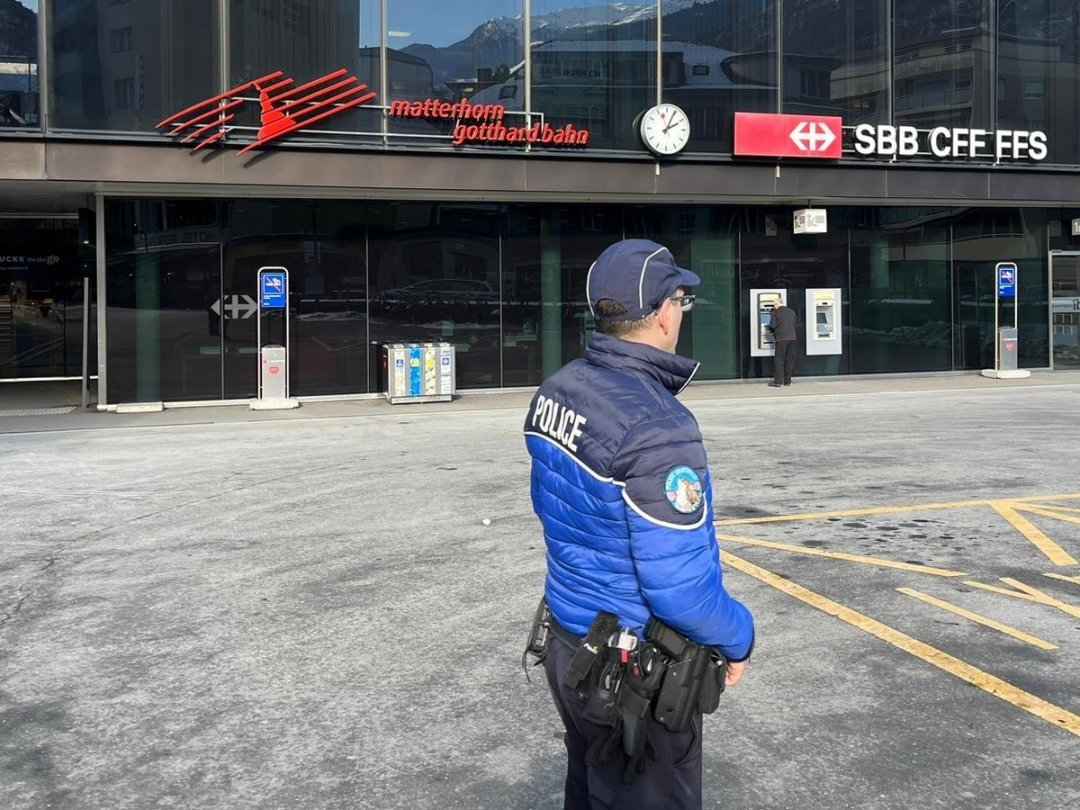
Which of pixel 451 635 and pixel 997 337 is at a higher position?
pixel 997 337

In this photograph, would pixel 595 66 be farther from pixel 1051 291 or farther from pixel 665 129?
pixel 1051 291

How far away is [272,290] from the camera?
60.5 ft

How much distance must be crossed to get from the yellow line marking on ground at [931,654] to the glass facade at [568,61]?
42.5 ft

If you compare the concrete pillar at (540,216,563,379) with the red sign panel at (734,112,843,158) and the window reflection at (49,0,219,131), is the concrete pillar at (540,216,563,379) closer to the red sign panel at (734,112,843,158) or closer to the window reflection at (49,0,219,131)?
the red sign panel at (734,112,843,158)

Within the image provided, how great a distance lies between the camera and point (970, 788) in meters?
3.94

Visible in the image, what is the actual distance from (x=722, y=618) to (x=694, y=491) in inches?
13.4

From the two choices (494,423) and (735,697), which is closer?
(735,697)

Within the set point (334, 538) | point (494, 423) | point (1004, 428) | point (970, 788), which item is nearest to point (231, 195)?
point (494, 423)

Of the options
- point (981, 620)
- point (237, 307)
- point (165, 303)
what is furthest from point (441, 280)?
point (981, 620)

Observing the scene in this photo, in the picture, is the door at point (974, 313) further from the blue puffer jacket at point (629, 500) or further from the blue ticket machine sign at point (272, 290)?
the blue puffer jacket at point (629, 500)

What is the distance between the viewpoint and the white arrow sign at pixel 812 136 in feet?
65.8

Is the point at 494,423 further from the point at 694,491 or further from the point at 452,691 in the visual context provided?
the point at 694,491

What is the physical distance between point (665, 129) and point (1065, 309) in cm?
1183

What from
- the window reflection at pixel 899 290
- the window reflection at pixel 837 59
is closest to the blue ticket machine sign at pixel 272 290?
the window reflection at pixel 837 59
